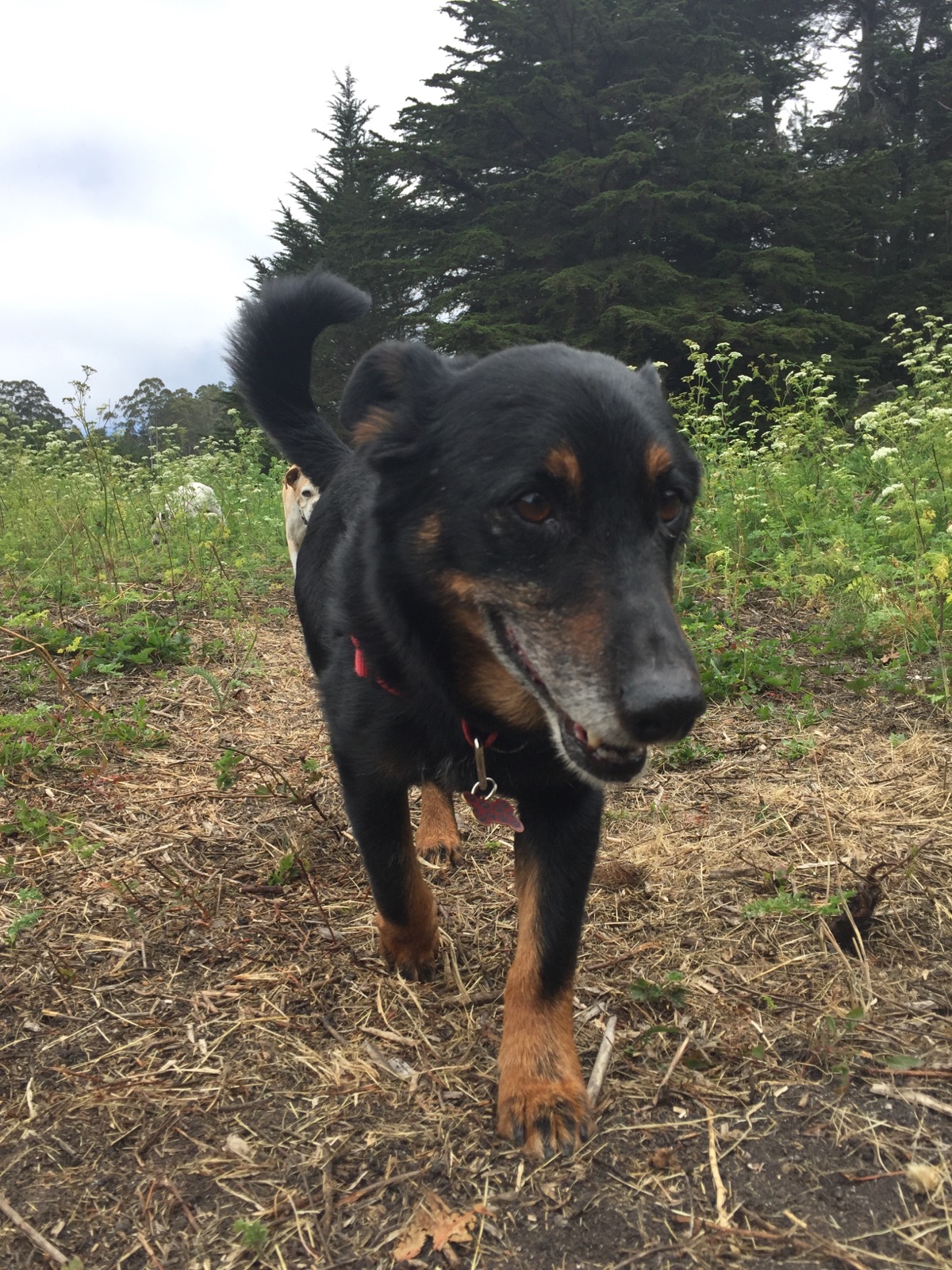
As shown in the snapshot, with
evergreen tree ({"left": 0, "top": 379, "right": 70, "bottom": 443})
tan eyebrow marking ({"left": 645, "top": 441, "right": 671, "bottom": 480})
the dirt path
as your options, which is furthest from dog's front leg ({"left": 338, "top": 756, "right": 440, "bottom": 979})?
evergreen tree ({"left": 0, "top": 379, "right": 70, "bottom": 443})

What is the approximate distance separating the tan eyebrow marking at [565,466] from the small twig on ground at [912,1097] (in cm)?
148

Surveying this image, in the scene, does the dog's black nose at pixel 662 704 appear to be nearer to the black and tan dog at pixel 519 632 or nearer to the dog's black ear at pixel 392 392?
the black and tan dog at pixel 519 632

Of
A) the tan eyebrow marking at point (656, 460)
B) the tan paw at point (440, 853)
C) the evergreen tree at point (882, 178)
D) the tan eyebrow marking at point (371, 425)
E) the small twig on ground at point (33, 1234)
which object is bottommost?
the tan paw at point (440, 853)

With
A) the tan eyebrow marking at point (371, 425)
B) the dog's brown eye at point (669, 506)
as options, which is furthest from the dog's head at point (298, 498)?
the dog's brown eye at point (669, 506)

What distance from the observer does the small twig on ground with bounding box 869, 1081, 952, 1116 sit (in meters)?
1.71

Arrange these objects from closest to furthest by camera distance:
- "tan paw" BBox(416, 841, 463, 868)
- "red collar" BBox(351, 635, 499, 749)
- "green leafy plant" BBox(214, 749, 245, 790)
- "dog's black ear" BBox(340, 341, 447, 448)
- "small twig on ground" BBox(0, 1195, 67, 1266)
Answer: "small twig on ground" BBox(0, 1195, 67, 1266) → "red collar" BBox(351, 635, 499, 749) → "dog's black ear" BBox(340, 341, 447, 448) → "tan paw" BBox(416, 841, 463, 868) → "green leafy plant" BBox(214, 749, 245, 790)

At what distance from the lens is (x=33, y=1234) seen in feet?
4.95

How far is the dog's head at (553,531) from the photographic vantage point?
168cm

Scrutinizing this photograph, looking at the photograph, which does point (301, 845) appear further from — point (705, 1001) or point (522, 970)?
point (705, 1001)

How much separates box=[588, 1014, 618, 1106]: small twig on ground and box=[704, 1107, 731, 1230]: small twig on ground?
0.83 feet

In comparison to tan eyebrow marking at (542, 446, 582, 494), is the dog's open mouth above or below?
below

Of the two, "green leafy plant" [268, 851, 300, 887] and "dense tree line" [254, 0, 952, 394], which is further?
"dense tree line" [254, 0, 952, 394]

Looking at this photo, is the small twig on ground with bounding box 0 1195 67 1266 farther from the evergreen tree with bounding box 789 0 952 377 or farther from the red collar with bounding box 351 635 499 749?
the evergreen tree with bounding box 789 0 952 377

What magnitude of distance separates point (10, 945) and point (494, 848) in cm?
169
